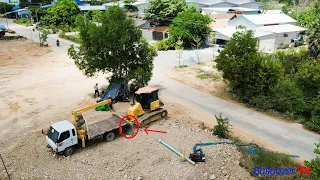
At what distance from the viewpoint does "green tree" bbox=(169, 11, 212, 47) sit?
38188 millimetres

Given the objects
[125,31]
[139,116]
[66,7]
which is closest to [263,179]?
[139,116]

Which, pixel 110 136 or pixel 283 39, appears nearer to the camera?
pixel 110 136

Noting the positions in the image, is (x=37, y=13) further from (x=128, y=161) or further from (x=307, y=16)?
(x=128, y=161)

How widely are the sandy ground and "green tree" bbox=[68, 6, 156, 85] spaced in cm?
271

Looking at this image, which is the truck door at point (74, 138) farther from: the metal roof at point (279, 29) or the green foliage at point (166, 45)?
the metal roof at point (279, 29)

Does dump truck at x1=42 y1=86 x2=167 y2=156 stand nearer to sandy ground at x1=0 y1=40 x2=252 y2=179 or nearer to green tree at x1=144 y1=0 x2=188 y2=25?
sandy ground at x1=0 y1=40 x2=252 y2=179

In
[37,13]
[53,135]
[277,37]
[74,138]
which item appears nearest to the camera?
[53,135]

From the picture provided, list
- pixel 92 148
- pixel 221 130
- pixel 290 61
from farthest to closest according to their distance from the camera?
pixel 290 61 < pixel 221 130 < pixel 92 148

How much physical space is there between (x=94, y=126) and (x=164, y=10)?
39810mm

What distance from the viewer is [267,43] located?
37719mm

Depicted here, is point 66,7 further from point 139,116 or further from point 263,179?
point 263,179

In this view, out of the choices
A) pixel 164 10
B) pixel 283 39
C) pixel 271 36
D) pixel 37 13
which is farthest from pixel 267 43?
pixel 37 13

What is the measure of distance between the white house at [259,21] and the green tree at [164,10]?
423 inches

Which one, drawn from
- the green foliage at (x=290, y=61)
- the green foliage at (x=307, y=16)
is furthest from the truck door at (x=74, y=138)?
the green foliage at (x=307, y=16)
